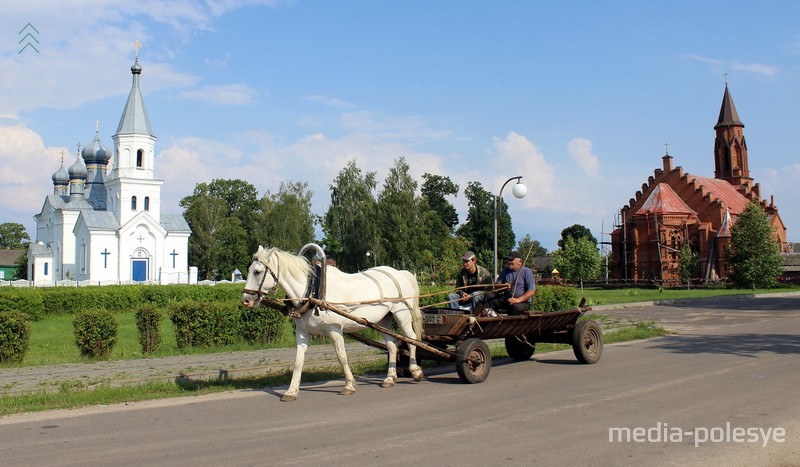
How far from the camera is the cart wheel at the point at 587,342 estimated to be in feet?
39.8

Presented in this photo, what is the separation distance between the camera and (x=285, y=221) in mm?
67625

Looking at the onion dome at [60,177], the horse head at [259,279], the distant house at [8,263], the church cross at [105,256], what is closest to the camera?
the horse head at [259,279]

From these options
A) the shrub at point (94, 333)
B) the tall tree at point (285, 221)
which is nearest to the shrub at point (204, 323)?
the shrub at point (94, 333)

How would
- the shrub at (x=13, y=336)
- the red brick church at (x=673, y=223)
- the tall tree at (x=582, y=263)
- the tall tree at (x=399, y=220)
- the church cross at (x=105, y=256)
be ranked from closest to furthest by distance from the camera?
the shrub at (x=13, y=336) → the tall tree at (x=399, y=220) → the church cross at (x=105, y=256) → the red brick church at (x=673, y=223) → the tall tree at (x=582, y=263)

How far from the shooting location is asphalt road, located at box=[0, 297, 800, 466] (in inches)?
242

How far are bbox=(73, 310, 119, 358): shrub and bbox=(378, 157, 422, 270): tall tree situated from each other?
42807 mm

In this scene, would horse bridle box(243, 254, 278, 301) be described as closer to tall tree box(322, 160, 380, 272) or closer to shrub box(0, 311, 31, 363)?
shrub box(0, 311, 31, 363)

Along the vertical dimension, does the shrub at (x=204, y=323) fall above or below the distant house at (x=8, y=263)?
below

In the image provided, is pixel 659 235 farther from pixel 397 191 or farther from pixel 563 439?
pixel 563 439

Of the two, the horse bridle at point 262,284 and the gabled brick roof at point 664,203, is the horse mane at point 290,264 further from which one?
the gabled brick roof at point 664,203

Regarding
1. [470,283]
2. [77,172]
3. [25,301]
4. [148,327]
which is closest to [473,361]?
[470,283]

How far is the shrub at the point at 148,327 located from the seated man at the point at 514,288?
24.6 feet

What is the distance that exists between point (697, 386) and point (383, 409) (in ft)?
15.0

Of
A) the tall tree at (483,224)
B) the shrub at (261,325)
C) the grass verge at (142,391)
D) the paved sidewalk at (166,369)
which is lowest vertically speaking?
the grass verge at (142,391)
